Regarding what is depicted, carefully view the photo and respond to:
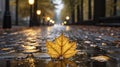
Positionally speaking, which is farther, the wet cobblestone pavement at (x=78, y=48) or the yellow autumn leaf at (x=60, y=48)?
the wet cobblestone pavement at (x=78, y=48)

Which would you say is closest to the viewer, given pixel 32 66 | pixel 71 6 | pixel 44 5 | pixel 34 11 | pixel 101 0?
pixel 32 66

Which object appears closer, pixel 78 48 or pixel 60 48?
pixel 60 48

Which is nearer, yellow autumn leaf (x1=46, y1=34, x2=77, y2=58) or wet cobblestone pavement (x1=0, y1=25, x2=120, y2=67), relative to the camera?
yellow autumn leaf (x1=46, y1=34, x2=77, y2=58)

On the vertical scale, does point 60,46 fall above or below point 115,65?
above

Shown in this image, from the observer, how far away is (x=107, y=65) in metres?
4.13

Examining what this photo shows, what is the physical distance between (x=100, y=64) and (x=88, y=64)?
5.9 inches

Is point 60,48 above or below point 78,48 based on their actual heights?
above

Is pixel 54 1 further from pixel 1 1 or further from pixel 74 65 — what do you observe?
pixel 74 65

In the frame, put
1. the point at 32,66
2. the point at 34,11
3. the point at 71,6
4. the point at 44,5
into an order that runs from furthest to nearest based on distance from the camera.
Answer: the point at 71,6, the point at 44,5, the point at 34,11, the point at 32,66

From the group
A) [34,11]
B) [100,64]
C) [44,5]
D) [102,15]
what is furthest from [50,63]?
[44,5]

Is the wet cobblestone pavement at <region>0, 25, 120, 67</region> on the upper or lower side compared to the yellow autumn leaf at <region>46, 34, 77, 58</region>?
lower

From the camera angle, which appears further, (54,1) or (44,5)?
(54,1)

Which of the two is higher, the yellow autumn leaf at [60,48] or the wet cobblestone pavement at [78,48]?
the yellow autumn leaf at [60,48]

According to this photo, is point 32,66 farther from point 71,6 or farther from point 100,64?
point 71,6
